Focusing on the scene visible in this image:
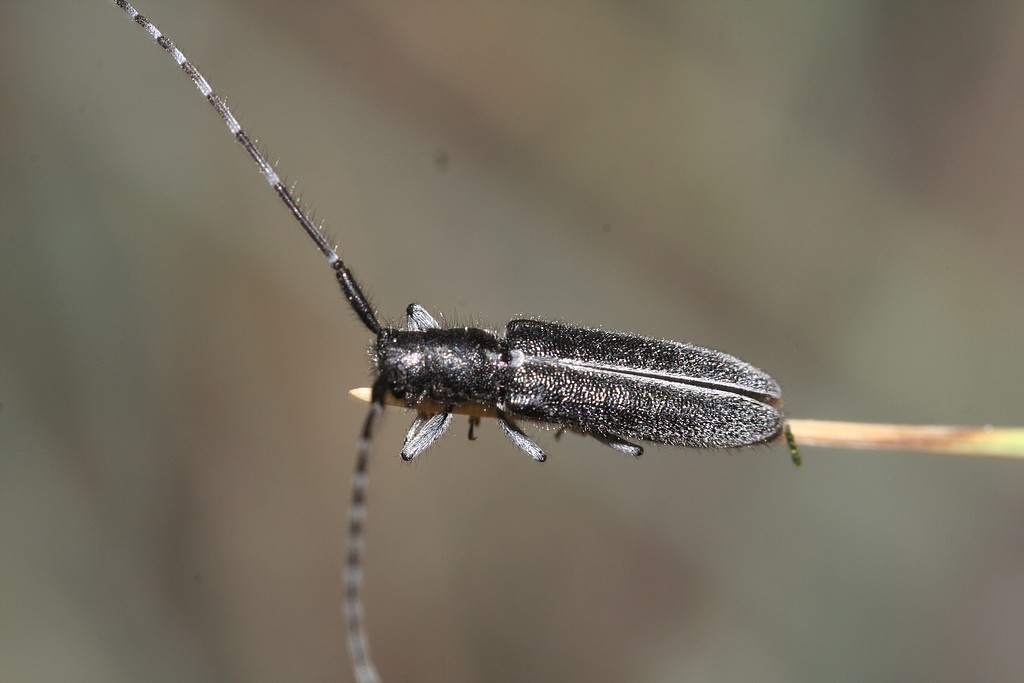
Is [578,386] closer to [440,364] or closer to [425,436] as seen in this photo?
[440,364]

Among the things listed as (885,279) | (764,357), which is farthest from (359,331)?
(885,279)

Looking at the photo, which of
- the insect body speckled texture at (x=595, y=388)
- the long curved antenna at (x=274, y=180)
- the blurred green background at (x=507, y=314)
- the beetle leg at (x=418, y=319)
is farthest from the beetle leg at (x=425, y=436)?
the blurred green background at (x=507, y=314)

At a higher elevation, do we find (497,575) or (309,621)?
(497,575)

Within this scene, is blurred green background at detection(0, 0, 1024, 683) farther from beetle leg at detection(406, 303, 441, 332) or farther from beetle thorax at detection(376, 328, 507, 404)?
beetle thorax at detection(376, 328, 507, 404)

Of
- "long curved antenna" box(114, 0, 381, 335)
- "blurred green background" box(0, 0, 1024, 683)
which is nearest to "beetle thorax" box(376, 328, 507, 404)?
"long curved antenna" box(114, 0, 381, 335)

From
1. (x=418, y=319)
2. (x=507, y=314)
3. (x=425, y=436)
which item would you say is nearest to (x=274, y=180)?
(x=418, y=319)

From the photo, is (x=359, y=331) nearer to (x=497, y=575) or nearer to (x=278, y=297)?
(x=278, y=297)

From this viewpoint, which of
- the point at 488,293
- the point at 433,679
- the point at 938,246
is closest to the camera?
the point at 433,679

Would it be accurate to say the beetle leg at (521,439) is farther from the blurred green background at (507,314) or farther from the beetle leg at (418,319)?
the blurred green background at (507,314)
